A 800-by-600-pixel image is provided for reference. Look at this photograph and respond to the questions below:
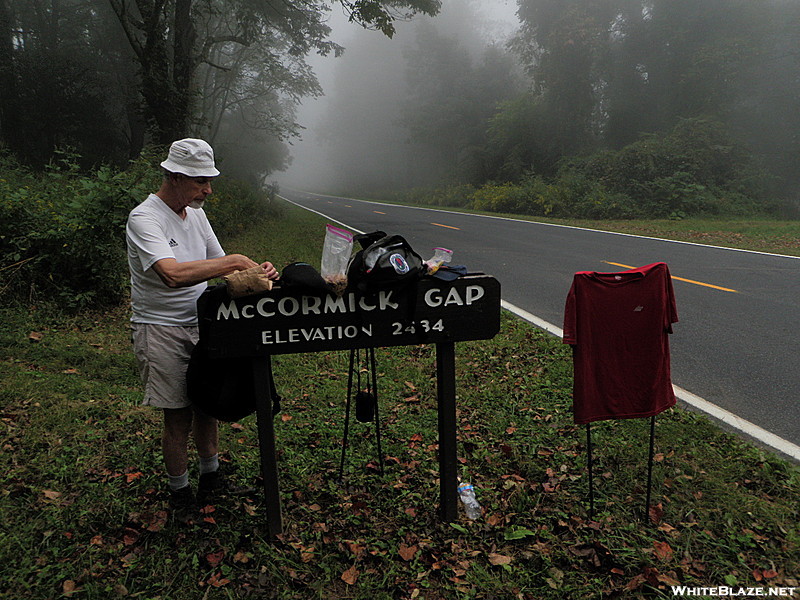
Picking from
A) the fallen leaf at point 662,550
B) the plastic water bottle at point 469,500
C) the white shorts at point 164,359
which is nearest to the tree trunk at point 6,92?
the white shorts at point 164,359

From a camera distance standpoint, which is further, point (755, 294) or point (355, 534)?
point (755, 294)

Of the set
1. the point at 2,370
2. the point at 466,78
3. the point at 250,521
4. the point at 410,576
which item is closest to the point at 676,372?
the point at 410,576

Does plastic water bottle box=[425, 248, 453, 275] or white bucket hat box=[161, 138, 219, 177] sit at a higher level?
white bucket hat box=[161, 138, 219, 177]

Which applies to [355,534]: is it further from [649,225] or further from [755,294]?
[649,225]

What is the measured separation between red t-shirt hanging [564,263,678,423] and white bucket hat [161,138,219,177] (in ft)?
7.09

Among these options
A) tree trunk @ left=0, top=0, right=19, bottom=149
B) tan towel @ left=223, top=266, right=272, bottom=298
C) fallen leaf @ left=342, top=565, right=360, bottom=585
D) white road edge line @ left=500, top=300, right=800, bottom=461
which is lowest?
fallen leaf @ left=342, top=565, right=360, bottom=585

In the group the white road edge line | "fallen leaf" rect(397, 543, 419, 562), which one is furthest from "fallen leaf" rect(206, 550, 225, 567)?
the white road edge line

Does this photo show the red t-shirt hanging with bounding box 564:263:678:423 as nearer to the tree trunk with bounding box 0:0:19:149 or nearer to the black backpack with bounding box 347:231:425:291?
the black backpack with bounding box 347:231:425:291

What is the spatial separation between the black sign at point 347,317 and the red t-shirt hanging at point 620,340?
22.1 inches

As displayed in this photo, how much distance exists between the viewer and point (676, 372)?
5.23m

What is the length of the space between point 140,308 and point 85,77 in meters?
25.3

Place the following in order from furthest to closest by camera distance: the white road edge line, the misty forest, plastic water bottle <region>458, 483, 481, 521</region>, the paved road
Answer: the misty forest < the paved road < the white road edge line < plastic water bottle <region>458, 483, 481, 521</region>

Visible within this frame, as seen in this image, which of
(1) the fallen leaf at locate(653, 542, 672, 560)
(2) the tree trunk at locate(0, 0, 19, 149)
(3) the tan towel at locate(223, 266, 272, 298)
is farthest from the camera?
(2) the tree trunk at locate(0, 0, 19, 149)

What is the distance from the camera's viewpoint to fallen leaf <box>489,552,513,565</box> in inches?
115
